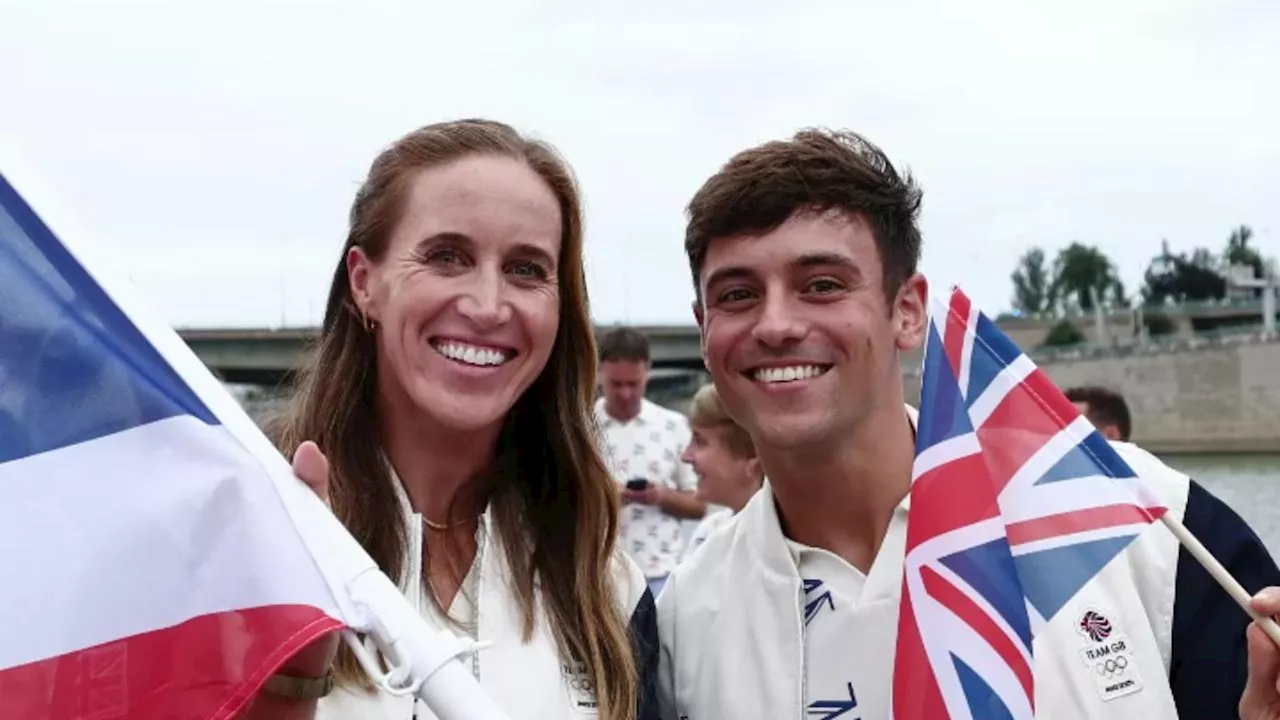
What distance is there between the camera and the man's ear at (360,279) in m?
3.11

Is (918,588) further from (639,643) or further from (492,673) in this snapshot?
(492,673)

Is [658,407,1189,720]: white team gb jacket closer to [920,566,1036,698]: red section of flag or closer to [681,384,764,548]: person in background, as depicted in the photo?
[920,566,1036,698]: red section of flag

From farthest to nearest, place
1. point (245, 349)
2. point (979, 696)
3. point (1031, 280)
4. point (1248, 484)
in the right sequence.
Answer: point (1031, 280) → point (245, 349) → point (1248, 484) → point (979, 696)

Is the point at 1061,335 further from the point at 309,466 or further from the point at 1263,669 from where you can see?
the point at 309,466

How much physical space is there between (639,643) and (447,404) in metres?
0.76

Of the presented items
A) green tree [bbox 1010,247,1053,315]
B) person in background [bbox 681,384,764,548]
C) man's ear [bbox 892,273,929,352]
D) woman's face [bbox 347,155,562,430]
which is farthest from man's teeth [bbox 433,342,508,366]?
green tree [bbox 1010,247,1053,315]

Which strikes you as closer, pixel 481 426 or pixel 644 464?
pixel 481 426

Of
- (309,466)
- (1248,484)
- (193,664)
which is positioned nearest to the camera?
(193,664)

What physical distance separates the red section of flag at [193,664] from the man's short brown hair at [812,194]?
1573 mm

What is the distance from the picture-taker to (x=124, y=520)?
2.08m

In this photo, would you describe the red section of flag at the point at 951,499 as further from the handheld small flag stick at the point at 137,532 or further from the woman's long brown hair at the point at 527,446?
the handheld small flag stick at the point at 137,532

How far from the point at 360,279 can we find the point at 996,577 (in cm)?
156

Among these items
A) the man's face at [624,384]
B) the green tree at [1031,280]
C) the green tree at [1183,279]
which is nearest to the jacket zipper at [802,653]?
the man's face at [624,384]

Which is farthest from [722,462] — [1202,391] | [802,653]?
[1202,391]
